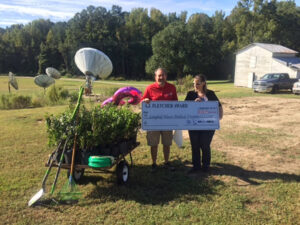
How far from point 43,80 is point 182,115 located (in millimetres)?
12501

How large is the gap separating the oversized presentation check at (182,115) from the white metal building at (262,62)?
2376cm

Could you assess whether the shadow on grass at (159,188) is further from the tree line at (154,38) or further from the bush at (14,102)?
the tree line at (154,38)

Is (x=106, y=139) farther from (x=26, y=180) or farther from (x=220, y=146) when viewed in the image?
(x=220, y=146)

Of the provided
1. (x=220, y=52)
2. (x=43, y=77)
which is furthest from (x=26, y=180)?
(x=220, y=52)

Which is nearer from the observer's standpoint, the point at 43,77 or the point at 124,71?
the point at 43,77

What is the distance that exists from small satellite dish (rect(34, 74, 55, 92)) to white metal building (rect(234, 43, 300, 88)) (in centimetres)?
2039

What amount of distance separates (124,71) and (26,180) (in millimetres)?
61154

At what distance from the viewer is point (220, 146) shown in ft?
20.7

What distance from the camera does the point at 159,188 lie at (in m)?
4.11

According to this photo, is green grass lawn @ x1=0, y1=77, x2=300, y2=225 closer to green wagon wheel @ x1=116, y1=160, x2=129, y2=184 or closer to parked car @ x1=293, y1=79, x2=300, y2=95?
green wagon wheel @ x1=116, y1=160, x2=129, y2=184

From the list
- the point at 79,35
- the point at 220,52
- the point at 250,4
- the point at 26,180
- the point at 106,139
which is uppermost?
the point at 250,4

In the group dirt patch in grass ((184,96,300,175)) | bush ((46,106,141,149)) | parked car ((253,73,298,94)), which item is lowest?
dirt patch in grass ((184,96,300,175))

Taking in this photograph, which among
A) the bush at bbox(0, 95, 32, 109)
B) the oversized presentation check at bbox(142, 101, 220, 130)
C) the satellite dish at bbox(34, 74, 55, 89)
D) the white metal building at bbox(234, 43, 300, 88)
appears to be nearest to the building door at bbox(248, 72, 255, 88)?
the white metal building at bbox(234, 43, 300, 88)

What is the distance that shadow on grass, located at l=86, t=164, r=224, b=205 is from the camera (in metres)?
3.81
